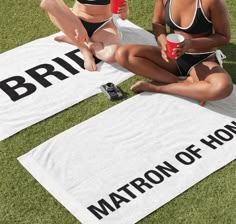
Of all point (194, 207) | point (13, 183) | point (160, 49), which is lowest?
point (194, 207)

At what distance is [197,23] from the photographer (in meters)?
4.50

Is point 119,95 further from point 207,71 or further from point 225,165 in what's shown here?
point 225,165

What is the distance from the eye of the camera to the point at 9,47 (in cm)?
547

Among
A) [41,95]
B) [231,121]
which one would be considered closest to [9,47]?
[41,95]

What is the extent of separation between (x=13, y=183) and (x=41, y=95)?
1.12m

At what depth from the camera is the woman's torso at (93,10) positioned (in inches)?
201

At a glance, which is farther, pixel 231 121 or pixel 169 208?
pixel 231 121

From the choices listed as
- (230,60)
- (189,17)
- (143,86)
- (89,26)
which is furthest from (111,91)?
(230,60)

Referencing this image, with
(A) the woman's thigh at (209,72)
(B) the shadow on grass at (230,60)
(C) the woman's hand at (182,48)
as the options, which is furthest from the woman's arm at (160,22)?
(B) the shadow on grass at (230,60)

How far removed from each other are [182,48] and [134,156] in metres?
0.96

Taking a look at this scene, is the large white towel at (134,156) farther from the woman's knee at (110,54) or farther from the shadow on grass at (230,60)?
the woman's knee at (110,54)

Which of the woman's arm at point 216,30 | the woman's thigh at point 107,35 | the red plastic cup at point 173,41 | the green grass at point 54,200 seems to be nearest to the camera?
the green grass at point 54,200

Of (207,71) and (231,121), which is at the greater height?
(207,71)

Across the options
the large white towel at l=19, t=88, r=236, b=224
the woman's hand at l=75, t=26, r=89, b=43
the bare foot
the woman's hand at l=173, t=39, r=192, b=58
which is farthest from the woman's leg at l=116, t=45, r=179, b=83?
the woman's hand at l=173, t=39, r=192, b=58
